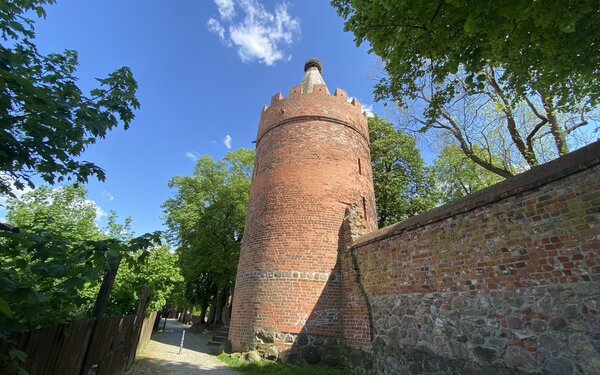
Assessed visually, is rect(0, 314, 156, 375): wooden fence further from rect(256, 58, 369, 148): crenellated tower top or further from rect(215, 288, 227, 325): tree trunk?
rect(215, 288, 227, 325): tree trunk

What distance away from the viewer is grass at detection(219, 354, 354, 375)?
28.3ft

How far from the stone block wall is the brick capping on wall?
0.07 feet

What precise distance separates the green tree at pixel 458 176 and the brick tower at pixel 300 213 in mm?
9900

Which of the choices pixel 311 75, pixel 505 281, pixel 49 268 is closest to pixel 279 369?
pixel 505 281

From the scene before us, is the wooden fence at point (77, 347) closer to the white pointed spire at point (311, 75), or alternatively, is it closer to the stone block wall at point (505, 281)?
the stone block wall at point (505, 281)

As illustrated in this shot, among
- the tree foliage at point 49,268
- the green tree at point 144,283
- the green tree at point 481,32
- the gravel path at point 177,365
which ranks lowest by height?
the gravel path at point 177,365

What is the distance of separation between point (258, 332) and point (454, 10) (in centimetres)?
977

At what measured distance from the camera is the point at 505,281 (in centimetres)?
572

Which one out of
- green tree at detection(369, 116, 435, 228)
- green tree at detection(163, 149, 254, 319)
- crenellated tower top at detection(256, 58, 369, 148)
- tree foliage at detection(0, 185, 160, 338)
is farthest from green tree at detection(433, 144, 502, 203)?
tree foliage at detection(0, 185, 160, 338)

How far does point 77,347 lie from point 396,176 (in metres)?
19.1

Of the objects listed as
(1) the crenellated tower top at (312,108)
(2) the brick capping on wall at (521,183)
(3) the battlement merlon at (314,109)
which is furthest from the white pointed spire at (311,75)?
(2) the brick capping on wall at (521,183)

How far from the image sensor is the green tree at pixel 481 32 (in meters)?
4.34

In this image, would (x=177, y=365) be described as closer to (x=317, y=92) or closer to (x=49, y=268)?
(x=49, y=268)

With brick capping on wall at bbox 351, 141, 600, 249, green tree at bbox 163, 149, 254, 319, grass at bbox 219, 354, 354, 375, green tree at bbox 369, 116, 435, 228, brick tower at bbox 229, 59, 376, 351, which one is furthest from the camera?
green tree at bbox 163, 149, 254, 319
